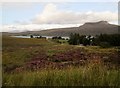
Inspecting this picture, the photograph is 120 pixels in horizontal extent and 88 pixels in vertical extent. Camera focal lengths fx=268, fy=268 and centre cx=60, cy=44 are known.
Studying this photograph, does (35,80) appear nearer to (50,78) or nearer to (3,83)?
(50,78)

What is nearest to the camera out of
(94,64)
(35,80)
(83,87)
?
(83,87)

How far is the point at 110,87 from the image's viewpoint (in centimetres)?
623

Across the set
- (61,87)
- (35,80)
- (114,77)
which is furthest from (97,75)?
(35,80)

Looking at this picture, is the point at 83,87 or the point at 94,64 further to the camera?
the point at 94,64

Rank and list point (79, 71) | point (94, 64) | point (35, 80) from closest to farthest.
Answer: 1. point (35, 80)
2. point (79, 71)
3. point (94, 64)

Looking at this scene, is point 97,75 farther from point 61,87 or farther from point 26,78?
point 26,78

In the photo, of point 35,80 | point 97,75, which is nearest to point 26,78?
point 35,80

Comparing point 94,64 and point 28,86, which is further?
point 94,64

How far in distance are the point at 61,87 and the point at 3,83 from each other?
1538 mm

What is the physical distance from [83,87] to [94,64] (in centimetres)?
150

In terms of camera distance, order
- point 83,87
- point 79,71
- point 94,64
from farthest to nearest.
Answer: point 94,64 < point 79,71 < point 83,87

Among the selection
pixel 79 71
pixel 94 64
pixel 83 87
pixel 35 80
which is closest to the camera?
pixel 83 87

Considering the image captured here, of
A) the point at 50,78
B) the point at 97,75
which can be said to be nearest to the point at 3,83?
the point at 50,78

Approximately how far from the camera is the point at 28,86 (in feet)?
20.9
